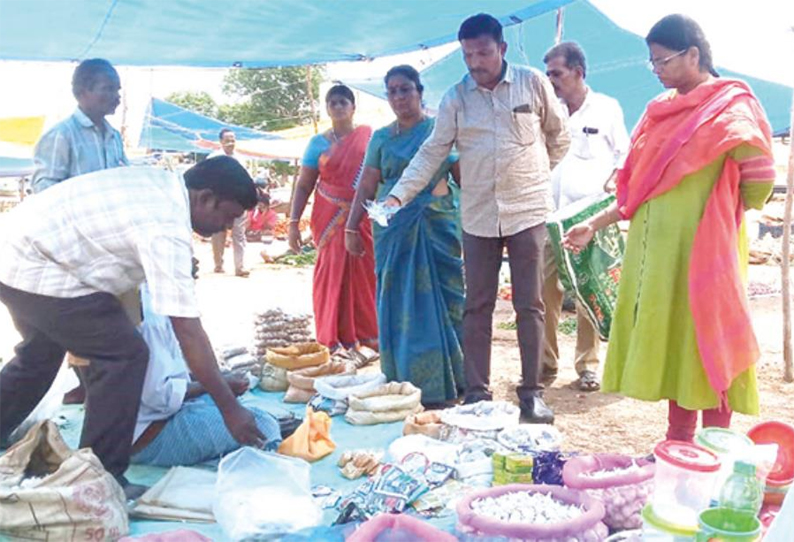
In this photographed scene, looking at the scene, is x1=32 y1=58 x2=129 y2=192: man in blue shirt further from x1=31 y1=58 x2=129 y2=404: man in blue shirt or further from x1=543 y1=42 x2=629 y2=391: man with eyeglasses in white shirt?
x1=543 y1=42 x2=629 y2=391: man with eyeglasses in white shirt

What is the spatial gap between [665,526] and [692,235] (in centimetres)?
120

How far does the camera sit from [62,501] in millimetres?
2279

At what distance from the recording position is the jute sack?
7.46 feet

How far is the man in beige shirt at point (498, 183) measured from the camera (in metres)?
3.61

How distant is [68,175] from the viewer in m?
4.21

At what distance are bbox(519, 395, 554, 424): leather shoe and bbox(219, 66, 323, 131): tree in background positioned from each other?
36517mm

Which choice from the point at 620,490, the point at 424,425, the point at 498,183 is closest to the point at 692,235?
the point at 620,490

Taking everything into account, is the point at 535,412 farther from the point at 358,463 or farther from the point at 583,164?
the point at 583,164

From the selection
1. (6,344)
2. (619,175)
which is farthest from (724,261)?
(6,344)

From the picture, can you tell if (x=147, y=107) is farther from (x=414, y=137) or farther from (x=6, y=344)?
(x=414, y=137)

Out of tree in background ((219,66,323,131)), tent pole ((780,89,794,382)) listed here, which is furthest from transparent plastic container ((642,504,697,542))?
tree in background ((219,66,323,131))

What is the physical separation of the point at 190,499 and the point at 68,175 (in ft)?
7.48

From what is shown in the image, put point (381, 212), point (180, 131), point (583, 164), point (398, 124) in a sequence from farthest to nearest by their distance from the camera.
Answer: point (180, 131), point (583, 164), point (398, 124), point (381, 212)

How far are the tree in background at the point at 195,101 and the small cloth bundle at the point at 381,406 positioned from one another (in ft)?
140
